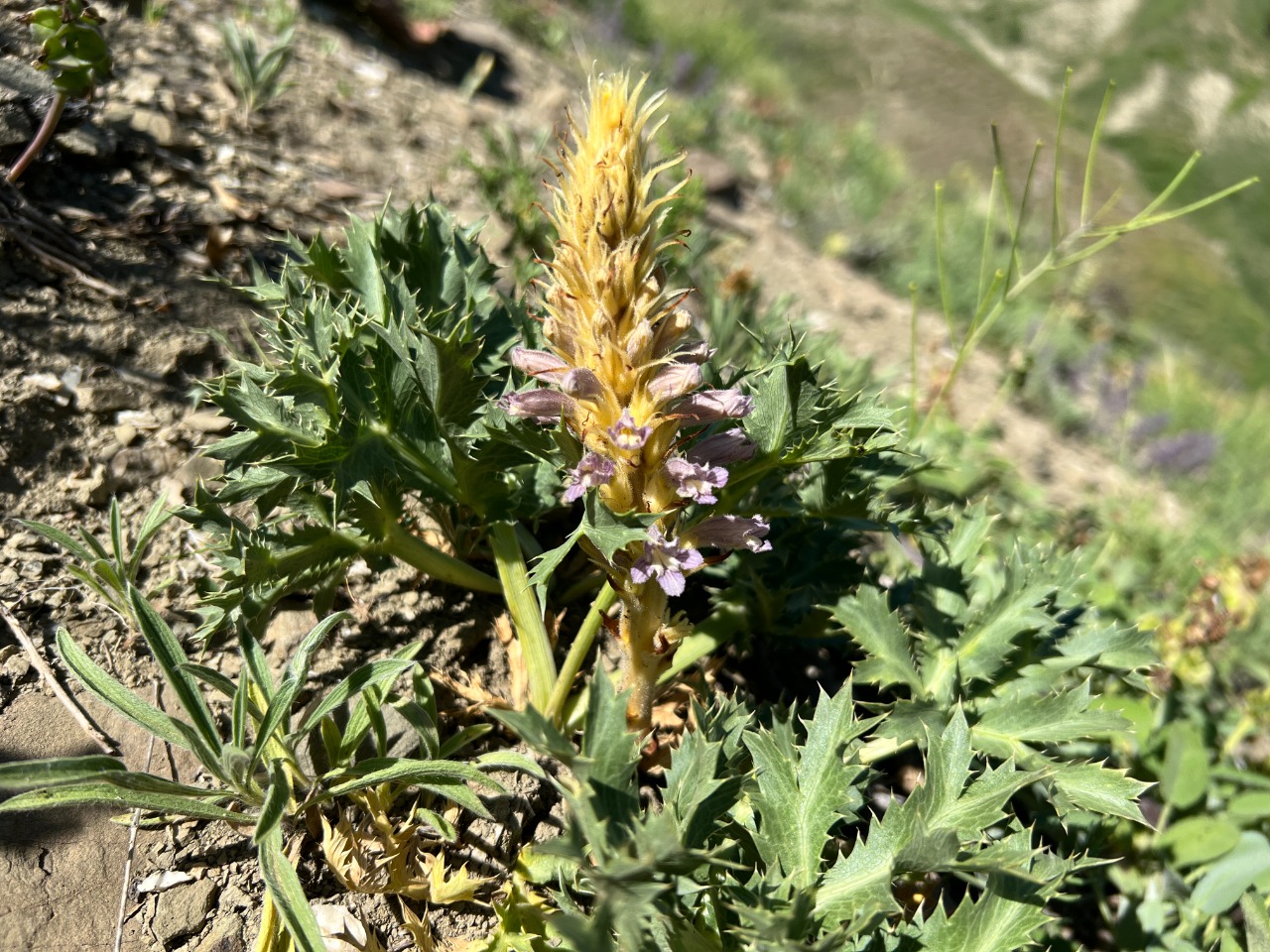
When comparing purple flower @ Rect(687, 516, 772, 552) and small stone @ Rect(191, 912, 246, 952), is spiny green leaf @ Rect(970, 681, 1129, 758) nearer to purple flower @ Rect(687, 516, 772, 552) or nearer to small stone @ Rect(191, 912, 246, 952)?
purple flower @ Rect(687, 516, 772, 552)

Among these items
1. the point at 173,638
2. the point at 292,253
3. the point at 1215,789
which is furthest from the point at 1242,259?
the point at 173,638

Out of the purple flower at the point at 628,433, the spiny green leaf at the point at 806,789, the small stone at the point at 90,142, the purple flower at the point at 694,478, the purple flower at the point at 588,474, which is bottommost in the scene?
the small stone at the point at 90,142

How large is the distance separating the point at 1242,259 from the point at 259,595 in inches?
672

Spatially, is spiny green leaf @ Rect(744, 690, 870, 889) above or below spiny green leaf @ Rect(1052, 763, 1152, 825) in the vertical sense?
below

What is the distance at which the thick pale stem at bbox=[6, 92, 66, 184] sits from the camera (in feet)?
8.97

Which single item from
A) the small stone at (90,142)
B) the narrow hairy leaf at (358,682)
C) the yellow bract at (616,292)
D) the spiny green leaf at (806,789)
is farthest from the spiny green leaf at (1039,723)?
the small stone at (90,142)

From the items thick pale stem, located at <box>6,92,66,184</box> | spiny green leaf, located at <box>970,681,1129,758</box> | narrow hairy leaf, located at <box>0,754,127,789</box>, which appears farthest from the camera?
thick pale stem, located at <box>6,92,66,184</box>

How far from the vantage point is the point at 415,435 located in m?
2.03

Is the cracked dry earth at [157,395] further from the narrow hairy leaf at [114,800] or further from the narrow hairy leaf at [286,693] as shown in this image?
the narrow hairy leaf at [286,693]

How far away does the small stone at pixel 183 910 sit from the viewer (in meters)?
1.76

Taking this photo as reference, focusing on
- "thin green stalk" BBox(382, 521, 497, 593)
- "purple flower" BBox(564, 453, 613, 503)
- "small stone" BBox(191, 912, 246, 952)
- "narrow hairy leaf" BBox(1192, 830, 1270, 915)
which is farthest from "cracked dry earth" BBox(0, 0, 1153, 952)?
"narrow hairy leaf" BBox(1192, 830, 1270, 915)

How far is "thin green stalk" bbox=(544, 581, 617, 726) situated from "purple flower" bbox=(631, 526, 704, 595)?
0.26 m

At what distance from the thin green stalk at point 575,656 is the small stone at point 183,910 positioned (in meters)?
0.83

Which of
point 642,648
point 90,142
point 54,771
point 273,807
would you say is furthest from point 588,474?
point 90,142
